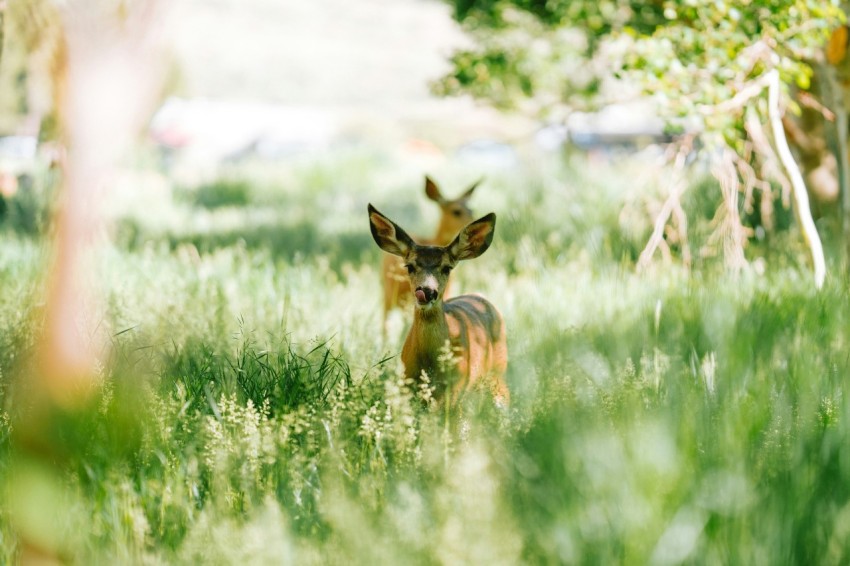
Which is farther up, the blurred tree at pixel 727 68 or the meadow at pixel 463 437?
the blurred tree at pixel 727 68

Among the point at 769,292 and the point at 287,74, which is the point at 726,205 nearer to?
the point at 769,292

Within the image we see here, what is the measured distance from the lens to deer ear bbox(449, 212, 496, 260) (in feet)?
14.6

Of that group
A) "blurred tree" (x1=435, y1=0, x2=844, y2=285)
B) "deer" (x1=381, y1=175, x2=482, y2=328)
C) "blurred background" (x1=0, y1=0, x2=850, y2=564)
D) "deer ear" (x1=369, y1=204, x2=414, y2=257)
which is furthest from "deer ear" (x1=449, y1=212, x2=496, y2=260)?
"blurred tree" (x1=435, y1=0, x2=844, y2=285)

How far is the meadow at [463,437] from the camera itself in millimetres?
2732

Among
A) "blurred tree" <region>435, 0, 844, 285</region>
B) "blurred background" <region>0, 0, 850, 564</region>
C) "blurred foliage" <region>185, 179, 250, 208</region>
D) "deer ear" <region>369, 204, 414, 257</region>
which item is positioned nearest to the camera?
"blurred background" <region>0, 0, 850, 564</region>

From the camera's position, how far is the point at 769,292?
5793mm

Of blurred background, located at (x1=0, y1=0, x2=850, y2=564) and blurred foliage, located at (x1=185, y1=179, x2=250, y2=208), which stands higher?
blurred background, located at (x1=0, y1=0, x2=850, y2=564)

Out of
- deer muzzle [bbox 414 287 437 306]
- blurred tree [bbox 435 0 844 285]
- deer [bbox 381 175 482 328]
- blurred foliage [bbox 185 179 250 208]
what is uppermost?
blurred tree [bbox 435 0 844 285]

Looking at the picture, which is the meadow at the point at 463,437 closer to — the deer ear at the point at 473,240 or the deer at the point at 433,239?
the deer at the point at 433,239

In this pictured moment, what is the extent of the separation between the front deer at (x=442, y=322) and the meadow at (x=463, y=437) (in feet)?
0.49

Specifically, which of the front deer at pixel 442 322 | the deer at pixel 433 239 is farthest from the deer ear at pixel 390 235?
A: the deer at pixel 433 239

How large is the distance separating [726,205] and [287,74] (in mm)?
125786

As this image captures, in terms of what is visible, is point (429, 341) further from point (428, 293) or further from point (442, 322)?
point (428, 293)

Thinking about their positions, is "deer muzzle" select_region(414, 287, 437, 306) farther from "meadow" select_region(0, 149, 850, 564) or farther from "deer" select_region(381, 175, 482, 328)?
"deer" select_region(381, 175, 482, 328)
